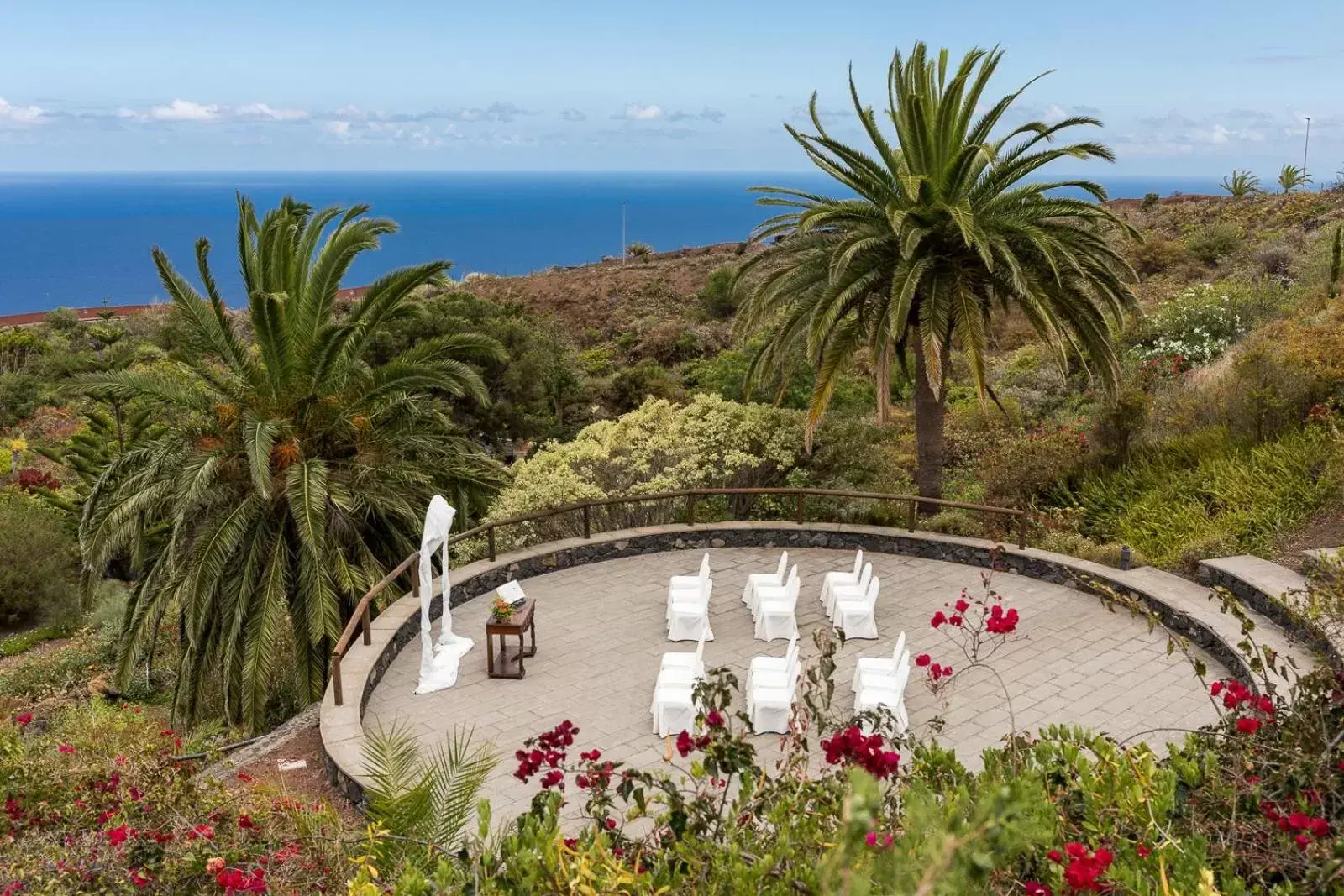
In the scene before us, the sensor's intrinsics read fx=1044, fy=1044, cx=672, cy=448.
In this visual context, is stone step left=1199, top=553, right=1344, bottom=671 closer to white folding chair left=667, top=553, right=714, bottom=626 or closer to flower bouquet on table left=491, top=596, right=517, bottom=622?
white folding chair left=667, top=553, right=714, bottom=626

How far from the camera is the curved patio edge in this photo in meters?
9.48

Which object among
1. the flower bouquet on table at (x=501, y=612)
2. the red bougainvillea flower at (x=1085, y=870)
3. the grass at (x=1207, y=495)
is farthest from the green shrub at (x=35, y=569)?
the red bougainvillea flower at (x=1085, y=870)

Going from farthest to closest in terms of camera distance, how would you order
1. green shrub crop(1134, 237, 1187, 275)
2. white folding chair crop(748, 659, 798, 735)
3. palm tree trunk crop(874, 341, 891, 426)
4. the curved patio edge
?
green shrub crop(1134, 237, 1187, 275) < palm tree trunk crop(874, 341, 891, 426) < the curved patio edge < white folding chair crop(748, 659, 798, 735)

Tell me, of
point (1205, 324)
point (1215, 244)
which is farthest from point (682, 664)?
point (1215, 244)

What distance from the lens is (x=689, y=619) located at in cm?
1155

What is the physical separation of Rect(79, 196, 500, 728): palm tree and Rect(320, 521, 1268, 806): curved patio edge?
93 cm

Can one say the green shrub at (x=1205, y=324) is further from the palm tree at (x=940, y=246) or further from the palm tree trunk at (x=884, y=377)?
the palm tree trunk at (x=884, y=377)

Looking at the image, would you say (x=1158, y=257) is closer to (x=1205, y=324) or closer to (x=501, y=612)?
(x=1205, y=324)

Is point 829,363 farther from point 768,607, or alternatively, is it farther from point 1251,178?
point 1251,178

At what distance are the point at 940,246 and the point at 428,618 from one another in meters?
8.25

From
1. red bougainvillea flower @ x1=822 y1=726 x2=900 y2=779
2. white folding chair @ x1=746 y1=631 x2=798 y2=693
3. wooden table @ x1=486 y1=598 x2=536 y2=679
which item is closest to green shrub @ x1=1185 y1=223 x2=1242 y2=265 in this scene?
white folding chair @ x1=746 y1=631 x2=798 y2=693

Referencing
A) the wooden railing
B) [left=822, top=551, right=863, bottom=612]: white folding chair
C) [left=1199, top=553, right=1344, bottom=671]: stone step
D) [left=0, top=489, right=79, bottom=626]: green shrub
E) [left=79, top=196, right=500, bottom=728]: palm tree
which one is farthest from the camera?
[left=0, top=489, right=79, bottom=626]: green shrub

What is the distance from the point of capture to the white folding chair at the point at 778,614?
11578 millimetres

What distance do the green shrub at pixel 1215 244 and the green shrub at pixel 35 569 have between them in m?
37.4
